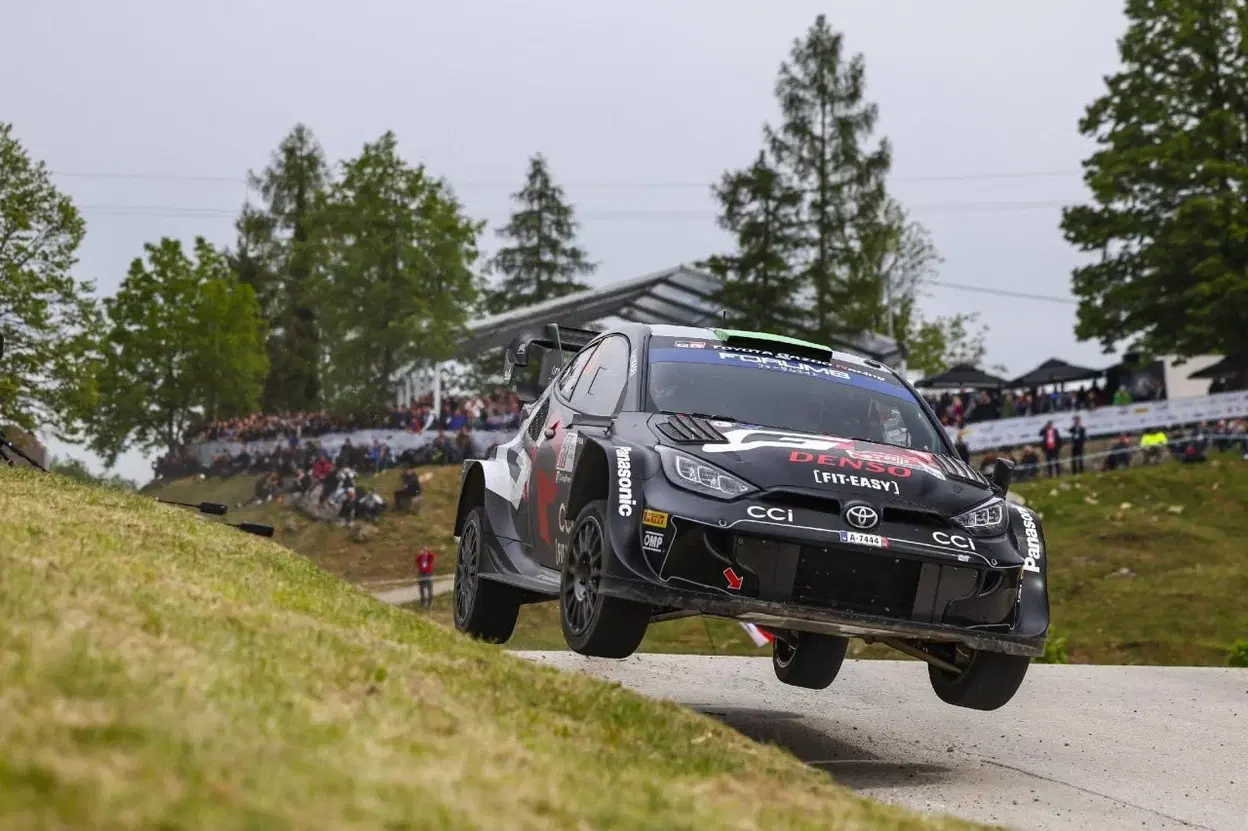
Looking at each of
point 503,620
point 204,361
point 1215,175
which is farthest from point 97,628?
point 204,361

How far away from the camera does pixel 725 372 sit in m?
8.65

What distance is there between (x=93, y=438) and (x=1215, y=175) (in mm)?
45156

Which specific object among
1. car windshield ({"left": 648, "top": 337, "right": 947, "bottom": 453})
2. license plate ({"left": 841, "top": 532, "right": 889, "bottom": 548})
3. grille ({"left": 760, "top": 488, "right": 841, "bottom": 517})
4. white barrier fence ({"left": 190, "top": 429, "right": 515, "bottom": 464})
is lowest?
license plate ({"left": 841, "top": 532, "right": 889, "bottom": 548})

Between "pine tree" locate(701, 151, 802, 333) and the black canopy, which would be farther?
"pine tree" locate(701, 151, 802, 333)

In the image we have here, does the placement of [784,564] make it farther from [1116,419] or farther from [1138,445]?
[1116,419]

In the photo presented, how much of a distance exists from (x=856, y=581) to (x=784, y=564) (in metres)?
0.35

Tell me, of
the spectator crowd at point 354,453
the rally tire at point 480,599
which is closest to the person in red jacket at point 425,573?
the spectator crowd at point 354,453

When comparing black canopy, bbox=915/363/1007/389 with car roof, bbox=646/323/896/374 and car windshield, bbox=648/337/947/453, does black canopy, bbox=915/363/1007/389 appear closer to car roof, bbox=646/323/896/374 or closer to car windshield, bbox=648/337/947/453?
car roof, bbox=646/323/896/374

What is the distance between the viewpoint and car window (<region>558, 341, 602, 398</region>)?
9453 mm

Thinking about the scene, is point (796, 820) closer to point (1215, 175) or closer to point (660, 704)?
point (660, 704)

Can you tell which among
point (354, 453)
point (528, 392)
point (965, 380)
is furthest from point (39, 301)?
point (528, 392)

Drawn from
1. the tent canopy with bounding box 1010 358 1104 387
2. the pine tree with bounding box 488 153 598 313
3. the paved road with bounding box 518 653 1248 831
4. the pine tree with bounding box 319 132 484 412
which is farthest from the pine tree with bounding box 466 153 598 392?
the paved road with bounding box 518 653 1248 831

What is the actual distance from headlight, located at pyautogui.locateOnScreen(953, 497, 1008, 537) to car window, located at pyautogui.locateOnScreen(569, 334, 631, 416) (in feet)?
6.25

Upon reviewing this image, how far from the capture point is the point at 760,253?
2085 inches
